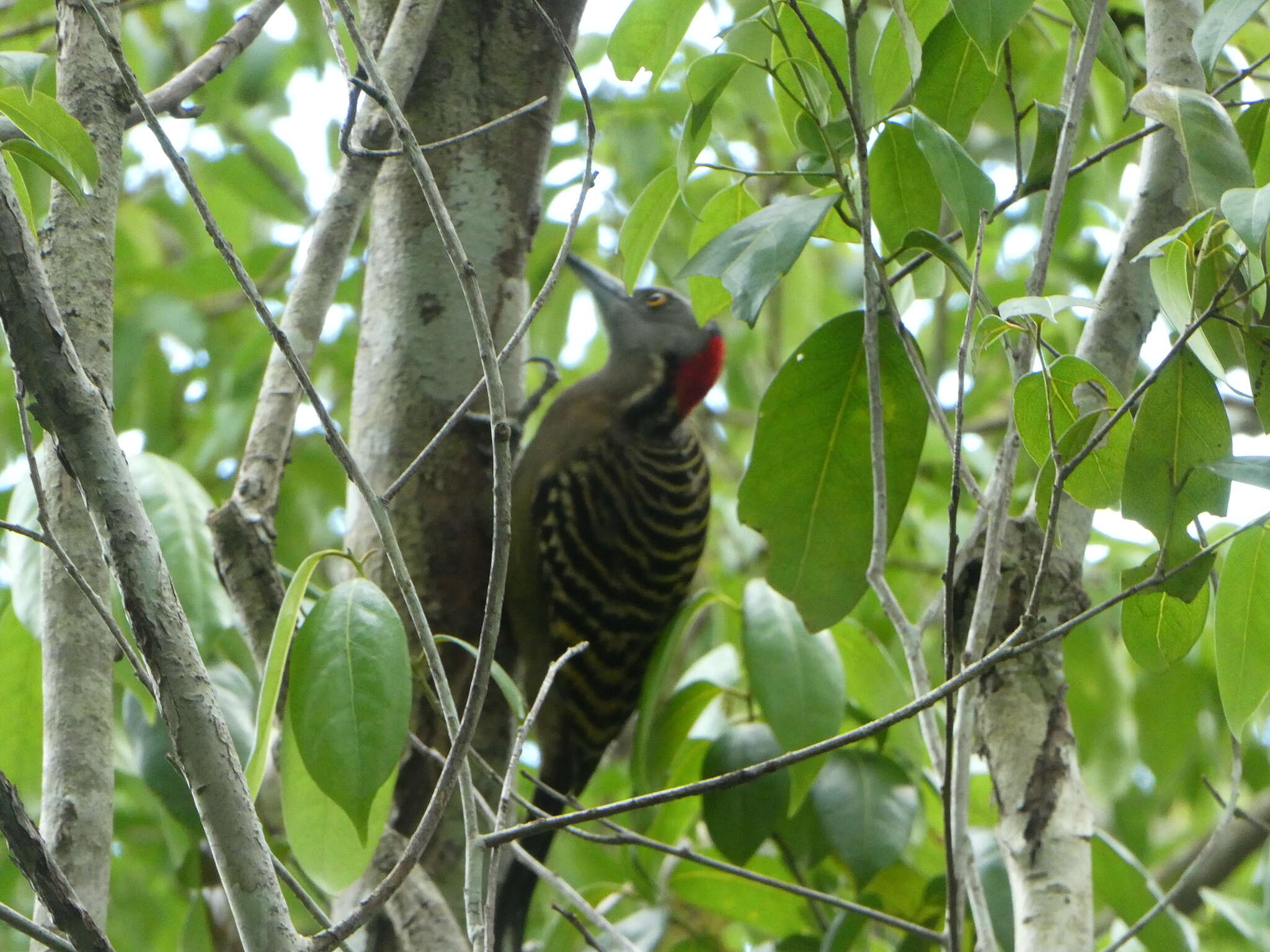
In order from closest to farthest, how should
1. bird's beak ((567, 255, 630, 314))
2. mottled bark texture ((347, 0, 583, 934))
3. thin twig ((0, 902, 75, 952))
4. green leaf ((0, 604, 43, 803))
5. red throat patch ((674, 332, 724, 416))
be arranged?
thin twig ((0, 902, 75, 952)) < green leaf ((0, 604, 43, 803)) < mottled bark texture ((347, 0, 583, 934)) < red throat patch ((674, 332, 724, 416)) < bird's beak ((567, 255, 630, 314))

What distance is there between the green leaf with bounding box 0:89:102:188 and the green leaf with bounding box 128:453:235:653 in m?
0.47

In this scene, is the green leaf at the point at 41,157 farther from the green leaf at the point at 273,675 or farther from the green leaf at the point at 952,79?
the green leaf at the point at 952,79

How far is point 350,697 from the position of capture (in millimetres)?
1170

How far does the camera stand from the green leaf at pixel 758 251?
1299 millimetres

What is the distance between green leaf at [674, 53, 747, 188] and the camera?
1.37 metres

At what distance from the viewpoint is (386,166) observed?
1979 mm

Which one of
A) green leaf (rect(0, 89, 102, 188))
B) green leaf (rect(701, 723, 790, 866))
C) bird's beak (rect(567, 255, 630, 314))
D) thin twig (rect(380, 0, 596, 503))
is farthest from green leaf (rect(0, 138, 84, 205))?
bird's beak (rect(567, 255, 630, 314))

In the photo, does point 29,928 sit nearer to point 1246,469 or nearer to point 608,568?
point 1246,469

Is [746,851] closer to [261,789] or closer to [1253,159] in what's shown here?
[261,789]

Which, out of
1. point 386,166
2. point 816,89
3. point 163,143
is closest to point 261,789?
point 386,166

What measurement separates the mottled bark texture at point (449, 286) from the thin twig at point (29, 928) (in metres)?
1.00

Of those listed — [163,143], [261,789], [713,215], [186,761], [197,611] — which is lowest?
[261,789]

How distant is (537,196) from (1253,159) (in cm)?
107

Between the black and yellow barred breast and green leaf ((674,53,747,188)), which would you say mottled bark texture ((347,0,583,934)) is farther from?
the black and yellow barred breast
